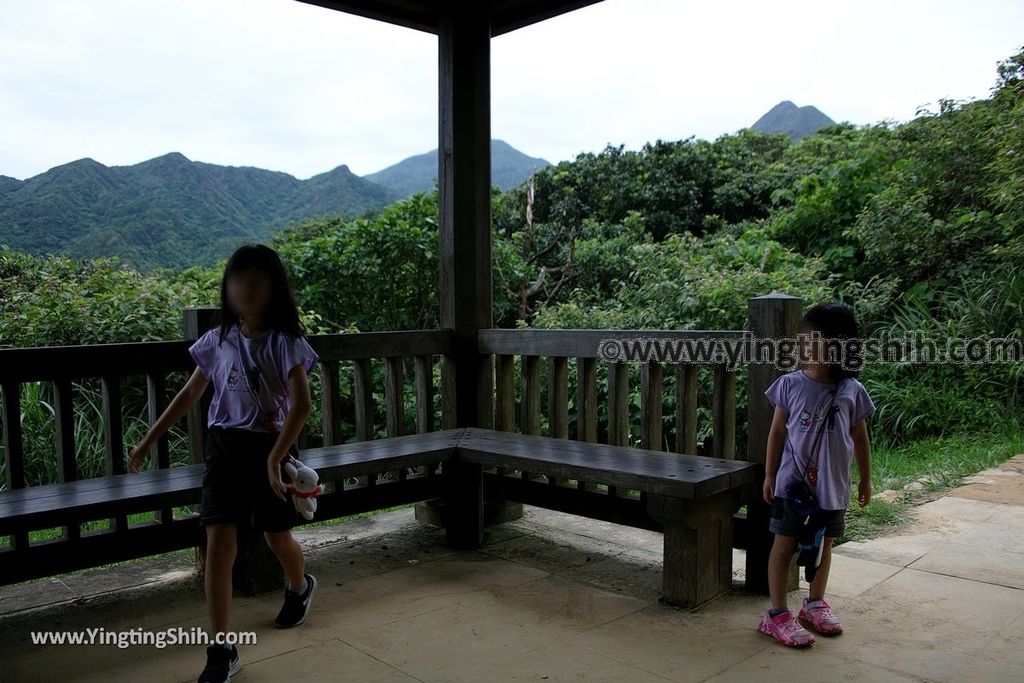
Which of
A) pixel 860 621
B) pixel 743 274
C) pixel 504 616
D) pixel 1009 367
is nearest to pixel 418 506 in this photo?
pixel 504 616

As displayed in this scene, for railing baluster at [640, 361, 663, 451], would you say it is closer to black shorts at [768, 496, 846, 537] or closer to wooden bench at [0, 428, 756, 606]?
wooden bench at [0, 428, 756, 606]

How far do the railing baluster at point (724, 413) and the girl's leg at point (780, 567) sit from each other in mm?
657

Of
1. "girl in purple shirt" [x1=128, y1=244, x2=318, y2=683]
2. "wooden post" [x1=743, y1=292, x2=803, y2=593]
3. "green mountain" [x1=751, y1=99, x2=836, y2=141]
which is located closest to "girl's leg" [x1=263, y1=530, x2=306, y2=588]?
"girl in purple shirt" [x1=128, y1=244, x2=318, y2=683]

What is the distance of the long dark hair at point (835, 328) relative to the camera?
2467 mm

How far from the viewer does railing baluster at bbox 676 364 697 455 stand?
3348 mm

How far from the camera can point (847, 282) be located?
732 centimetres

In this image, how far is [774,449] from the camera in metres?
2.67

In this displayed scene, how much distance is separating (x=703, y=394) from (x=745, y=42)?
282 inches

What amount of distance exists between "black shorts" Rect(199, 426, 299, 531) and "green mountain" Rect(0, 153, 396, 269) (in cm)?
389

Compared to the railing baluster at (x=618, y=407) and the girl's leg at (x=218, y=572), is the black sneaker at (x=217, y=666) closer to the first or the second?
the girl's leg at (x=218, y=572)

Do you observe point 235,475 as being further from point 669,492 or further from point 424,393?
point 424,393

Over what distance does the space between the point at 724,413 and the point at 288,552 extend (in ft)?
5.95

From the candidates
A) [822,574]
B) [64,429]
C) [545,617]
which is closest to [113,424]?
[64,429]

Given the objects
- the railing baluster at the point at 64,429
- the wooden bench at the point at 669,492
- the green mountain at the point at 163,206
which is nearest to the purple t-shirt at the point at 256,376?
the railing baluster at the point at 64,429
